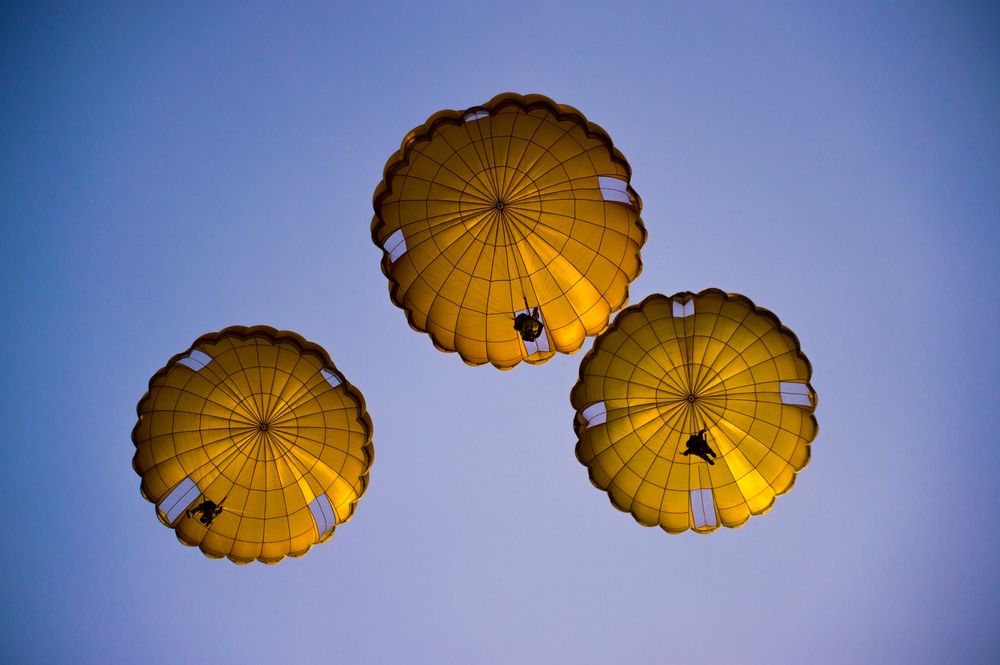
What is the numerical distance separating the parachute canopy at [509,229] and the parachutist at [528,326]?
0.06 ft

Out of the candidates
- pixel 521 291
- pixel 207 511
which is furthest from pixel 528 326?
pixel 207 511

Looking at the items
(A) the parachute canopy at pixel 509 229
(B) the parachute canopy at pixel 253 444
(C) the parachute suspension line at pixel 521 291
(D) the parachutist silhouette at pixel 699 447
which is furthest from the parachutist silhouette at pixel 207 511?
(D) the parachutist silhouette at pixel 699 447

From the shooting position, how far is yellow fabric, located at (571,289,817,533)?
445 inches

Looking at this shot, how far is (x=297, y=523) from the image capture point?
1177 cm

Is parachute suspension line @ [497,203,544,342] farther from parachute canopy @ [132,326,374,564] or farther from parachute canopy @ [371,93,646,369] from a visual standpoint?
parachute canopy @ [132,326,374,564]

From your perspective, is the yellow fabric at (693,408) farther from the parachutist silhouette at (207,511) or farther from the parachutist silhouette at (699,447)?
the parachutist silhouette at (207,511)

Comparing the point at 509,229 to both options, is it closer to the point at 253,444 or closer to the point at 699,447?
the point at 699,447

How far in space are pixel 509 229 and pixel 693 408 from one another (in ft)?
12.8

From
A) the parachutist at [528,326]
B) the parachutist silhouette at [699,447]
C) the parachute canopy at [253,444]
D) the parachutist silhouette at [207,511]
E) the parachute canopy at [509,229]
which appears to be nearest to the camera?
the parachutist silhouette at [699,447]

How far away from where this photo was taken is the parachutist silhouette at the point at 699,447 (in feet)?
34.9

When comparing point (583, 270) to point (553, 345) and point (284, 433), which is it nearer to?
point (553, 345)

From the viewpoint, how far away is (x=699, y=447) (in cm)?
1064

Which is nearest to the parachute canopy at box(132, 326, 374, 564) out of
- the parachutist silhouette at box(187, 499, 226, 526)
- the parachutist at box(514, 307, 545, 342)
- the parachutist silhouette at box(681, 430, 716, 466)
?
the parachutist silhouette at box(187, 499, 226, 526)

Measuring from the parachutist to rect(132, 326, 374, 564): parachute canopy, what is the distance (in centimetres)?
271
